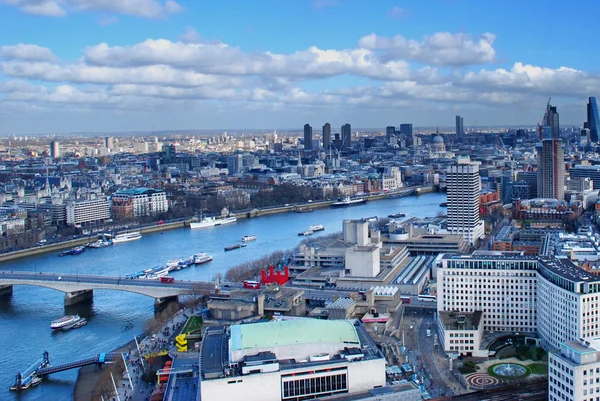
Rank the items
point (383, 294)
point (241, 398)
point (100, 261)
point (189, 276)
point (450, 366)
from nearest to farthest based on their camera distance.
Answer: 1. point (241, 398)
2. point (450, 366)
3. point (383, 294)
4. point (189, 276)
5. point (100, 261)

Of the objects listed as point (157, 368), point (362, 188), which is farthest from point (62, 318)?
point (362, 188)

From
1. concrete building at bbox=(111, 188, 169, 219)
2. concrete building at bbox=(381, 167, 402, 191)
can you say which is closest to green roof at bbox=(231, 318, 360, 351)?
concrete building at bbox=(111, 188, 169, 219)

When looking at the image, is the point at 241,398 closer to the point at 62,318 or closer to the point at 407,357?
the point at 407,357

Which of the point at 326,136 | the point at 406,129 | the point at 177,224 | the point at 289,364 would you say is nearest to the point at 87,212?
the point at 177,224

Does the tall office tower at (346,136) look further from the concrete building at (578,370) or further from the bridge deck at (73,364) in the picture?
the concrete building at (578,370)

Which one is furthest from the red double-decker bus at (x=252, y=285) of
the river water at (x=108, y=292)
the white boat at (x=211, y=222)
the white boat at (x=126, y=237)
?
the white boat at (x=211, y=222)

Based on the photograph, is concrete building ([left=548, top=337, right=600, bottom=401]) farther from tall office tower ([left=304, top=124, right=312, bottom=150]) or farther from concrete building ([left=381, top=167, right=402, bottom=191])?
tall office tower ([left=304, top=124, right=312, bottom=150])
